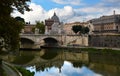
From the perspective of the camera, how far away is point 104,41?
197 ft

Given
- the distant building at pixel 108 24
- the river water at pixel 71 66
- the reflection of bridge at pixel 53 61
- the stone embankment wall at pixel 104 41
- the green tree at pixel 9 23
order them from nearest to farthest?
the green tree at pixel 9 23
the river water at pixel 71 66
the reflection of bridge at pixel 53 61
the stone embankment wall at pixel 104 41
the distant building at pixel 108 24

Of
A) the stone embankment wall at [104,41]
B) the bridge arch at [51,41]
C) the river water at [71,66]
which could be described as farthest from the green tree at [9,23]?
the bridge arch at [51,41]

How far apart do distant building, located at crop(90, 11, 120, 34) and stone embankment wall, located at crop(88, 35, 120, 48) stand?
1529cm

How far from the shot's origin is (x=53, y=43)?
67375mm

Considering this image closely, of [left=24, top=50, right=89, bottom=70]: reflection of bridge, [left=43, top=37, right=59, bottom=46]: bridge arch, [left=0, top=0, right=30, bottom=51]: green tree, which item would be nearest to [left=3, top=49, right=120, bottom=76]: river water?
[left=24, top=50, right=89, bottom=70]: reflection of bridge

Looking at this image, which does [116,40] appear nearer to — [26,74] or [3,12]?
[26,74]

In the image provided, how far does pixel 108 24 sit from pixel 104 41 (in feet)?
82.2

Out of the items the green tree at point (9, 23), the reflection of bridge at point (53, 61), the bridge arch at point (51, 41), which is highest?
the green tree at point (9, 23)

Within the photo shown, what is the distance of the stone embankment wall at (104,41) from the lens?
5788 centimetres

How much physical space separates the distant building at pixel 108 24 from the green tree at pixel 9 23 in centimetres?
6253

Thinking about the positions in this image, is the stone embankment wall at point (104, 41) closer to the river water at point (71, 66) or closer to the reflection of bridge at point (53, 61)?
the river water at point (71, 66)

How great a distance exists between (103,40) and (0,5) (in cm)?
4835

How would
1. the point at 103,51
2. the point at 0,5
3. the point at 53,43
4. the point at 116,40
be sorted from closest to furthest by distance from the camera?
the point at 0,5 → the point at 103,51 → the point at 116,40 → the point at 53,43

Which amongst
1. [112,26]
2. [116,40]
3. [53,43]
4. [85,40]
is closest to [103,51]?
[116,40]
